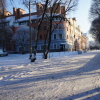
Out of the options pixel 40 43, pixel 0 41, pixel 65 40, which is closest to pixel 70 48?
pixel 65 40

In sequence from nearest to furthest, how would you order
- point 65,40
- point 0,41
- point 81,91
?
point 81,91 → point 0,41 → point 65,40

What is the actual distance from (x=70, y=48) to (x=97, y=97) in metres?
47.4

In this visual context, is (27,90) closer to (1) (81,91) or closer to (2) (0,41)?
(1) (81,91)

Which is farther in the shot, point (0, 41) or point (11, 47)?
point (11, 47)

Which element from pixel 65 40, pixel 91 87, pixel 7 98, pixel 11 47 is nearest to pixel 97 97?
pixel 91 87

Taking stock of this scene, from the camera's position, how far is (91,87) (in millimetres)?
5445

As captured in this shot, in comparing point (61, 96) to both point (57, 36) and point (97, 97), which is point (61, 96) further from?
point (57, 36)

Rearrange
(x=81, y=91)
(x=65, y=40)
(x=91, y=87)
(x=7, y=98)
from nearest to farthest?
(x=7, y=98), (x=81, y=91), (x=91, y=87), (x=65, y=40)

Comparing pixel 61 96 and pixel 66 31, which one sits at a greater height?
pixel 66 31

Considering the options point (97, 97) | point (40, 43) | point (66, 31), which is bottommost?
point (97, 97)

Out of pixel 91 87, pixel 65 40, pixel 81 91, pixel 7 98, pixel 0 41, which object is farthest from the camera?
pixel 65 40

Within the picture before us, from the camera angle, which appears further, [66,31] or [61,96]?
[66,31]

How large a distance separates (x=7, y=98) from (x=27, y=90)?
3.08ft

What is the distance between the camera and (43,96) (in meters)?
4.53
